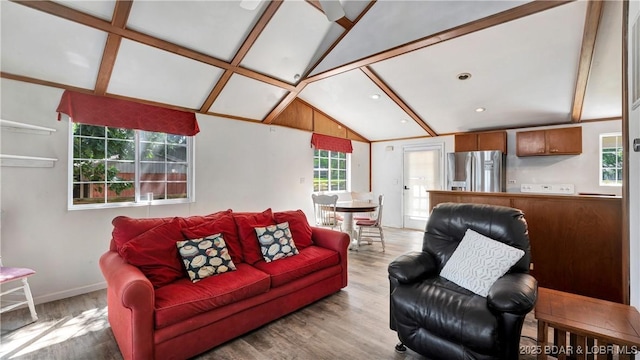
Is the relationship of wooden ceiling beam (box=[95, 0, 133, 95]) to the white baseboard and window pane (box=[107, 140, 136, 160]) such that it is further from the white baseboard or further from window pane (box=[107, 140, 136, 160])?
the white baseboard

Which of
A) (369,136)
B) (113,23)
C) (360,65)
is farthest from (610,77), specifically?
(113,23)

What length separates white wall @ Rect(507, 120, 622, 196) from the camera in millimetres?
4406

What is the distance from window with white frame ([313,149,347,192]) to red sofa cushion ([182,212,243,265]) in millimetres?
3236

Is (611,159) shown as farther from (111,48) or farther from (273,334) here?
(111,48)

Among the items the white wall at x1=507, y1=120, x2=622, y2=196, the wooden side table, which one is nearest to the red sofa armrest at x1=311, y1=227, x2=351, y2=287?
the wooden side table

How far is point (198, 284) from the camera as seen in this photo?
6.96ft

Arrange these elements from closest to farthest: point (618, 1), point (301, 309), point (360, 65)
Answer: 1. point (618, 1)
2. point (301, 309)
3. point (360, 65)

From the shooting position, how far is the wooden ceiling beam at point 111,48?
2.42 meters

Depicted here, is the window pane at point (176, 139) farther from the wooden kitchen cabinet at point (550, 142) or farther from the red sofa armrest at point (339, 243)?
the wooden kitchen cabinet at point (550, 142)

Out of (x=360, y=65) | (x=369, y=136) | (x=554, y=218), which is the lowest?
(x=554, y=218)

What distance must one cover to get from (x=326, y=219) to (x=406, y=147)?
3.08 m

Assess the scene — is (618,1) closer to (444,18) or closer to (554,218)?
(444,18)

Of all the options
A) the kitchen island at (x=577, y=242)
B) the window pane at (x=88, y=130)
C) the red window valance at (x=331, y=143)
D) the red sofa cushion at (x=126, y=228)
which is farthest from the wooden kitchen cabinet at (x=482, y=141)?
the window pane at (x=88, y=130)

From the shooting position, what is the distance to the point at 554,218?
280cm
